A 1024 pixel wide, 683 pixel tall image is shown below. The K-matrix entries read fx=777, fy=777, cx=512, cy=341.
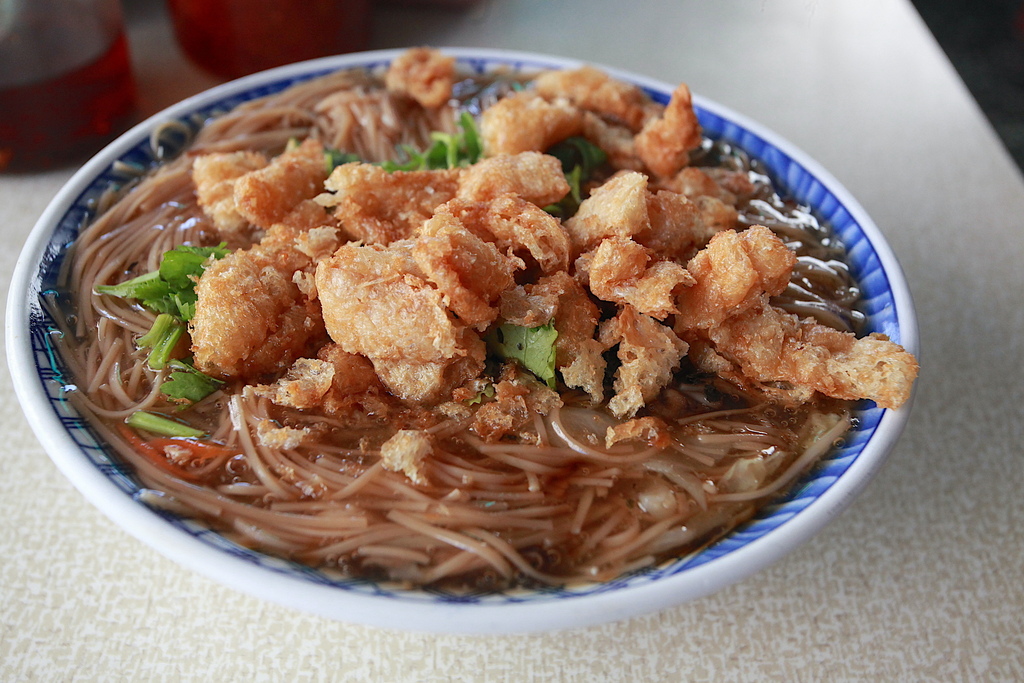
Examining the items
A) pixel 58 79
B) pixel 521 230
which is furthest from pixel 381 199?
pixel 58 79

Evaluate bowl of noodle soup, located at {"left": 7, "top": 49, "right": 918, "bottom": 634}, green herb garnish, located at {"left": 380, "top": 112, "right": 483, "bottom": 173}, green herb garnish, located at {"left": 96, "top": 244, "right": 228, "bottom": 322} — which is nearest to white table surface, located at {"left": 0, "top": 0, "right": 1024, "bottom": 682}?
bowl of noodle soup, located at {"left": 7, "top": 49, "right": 918, "bottom": 634}

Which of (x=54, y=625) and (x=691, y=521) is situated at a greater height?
(x=691, y=521)

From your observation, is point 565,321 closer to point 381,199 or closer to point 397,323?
point 397,323

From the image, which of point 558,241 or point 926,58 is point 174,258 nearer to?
point 558,241

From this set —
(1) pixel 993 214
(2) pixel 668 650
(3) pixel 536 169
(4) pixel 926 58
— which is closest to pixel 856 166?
(1) pixel 993 214

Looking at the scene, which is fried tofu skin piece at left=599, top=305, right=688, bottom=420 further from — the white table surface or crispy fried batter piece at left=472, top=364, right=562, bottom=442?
the white table surface

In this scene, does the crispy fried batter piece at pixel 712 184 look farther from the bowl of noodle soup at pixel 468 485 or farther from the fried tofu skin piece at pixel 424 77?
the fried tofu skin piece at pixel 424 77
